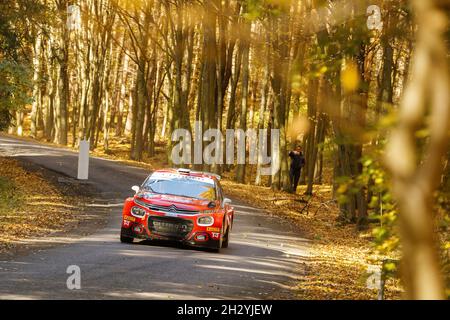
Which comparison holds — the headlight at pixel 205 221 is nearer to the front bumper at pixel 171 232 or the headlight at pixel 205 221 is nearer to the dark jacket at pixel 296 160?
the front bumper at pixel 171 232

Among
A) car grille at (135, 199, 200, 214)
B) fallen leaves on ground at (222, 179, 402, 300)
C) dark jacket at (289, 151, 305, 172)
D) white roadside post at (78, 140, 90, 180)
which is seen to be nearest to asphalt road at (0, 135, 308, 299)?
fallen leaves on ground at (222, 179, 402, 300)

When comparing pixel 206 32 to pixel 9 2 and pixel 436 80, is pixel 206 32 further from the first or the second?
pixel 436 80

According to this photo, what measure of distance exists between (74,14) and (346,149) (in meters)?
31.5

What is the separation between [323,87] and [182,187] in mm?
9416

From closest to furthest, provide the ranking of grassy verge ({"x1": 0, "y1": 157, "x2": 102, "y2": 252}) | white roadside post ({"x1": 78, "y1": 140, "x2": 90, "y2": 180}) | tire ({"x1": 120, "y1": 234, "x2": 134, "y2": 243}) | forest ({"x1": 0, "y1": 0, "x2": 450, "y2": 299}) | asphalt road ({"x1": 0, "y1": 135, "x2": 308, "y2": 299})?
forest ({"x1": 0, "y1": 0, "x2": 450, "y2": 299}) < asphalt road ({"x1": 0, "y1": 135, "x2": 308, "y2": 299}) < tire ({"x1": 120, "y1": 234, "x2": 134, "y2": 243}) < grassy verge ({"x1": 0, "y1": 157, "x2": 102, "y2": 252}) < white roadside post ({"x1": 78, "y1": 140, "x2": 90, "y2": 180})

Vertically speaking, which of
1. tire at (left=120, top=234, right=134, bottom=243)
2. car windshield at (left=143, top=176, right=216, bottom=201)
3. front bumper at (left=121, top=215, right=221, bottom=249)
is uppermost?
car windshield at (left=143, top=176, right=216, bottom=201)

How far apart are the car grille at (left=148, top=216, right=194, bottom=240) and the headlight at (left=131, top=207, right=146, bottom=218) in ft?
0.58

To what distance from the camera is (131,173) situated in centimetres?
4019

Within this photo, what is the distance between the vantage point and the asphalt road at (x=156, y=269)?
12.0 meters

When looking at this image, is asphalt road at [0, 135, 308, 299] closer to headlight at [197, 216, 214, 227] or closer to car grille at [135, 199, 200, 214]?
headlight at [197, 216, 214, 227]

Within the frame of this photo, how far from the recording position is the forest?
5.16 metres

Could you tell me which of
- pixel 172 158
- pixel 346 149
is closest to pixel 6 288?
pixel 346 149

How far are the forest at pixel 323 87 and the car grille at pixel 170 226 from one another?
3.58 meters

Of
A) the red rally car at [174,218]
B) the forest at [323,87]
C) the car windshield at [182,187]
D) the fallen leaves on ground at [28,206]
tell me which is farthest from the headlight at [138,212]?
the forest at [323,87]
